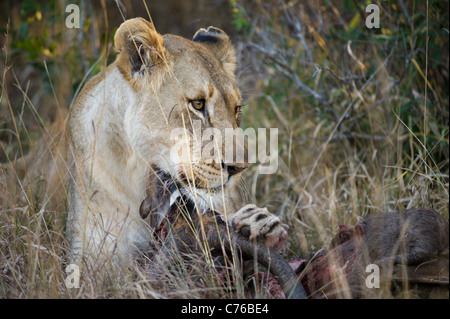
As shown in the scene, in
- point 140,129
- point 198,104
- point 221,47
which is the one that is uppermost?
point 221,47

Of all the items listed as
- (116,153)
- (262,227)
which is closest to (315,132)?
(116,153)

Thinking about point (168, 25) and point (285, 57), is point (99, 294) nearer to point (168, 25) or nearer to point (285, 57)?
point (285, 57)

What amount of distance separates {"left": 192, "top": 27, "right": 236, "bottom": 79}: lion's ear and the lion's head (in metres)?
0.37

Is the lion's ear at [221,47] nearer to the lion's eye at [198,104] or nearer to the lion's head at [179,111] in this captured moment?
the lion's head at [179,111]

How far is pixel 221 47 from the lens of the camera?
10.9 ft

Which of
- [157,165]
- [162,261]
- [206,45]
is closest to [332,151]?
A: [206,45]

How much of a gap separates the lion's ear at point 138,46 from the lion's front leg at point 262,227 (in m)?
0.91

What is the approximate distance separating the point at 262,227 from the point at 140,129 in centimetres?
82

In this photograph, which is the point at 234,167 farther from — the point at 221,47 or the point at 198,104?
the point at 221,47

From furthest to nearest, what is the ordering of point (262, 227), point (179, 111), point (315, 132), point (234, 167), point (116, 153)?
point (315, 132)
point (116, 153)
point (179, 111)
point (234, 167)
point (262, 227)

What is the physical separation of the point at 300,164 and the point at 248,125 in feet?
2.81

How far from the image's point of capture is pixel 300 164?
466cm

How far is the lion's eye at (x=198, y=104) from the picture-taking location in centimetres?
277

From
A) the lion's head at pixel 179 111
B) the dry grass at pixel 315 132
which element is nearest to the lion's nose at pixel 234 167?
the lion's head at pixel 179 111
